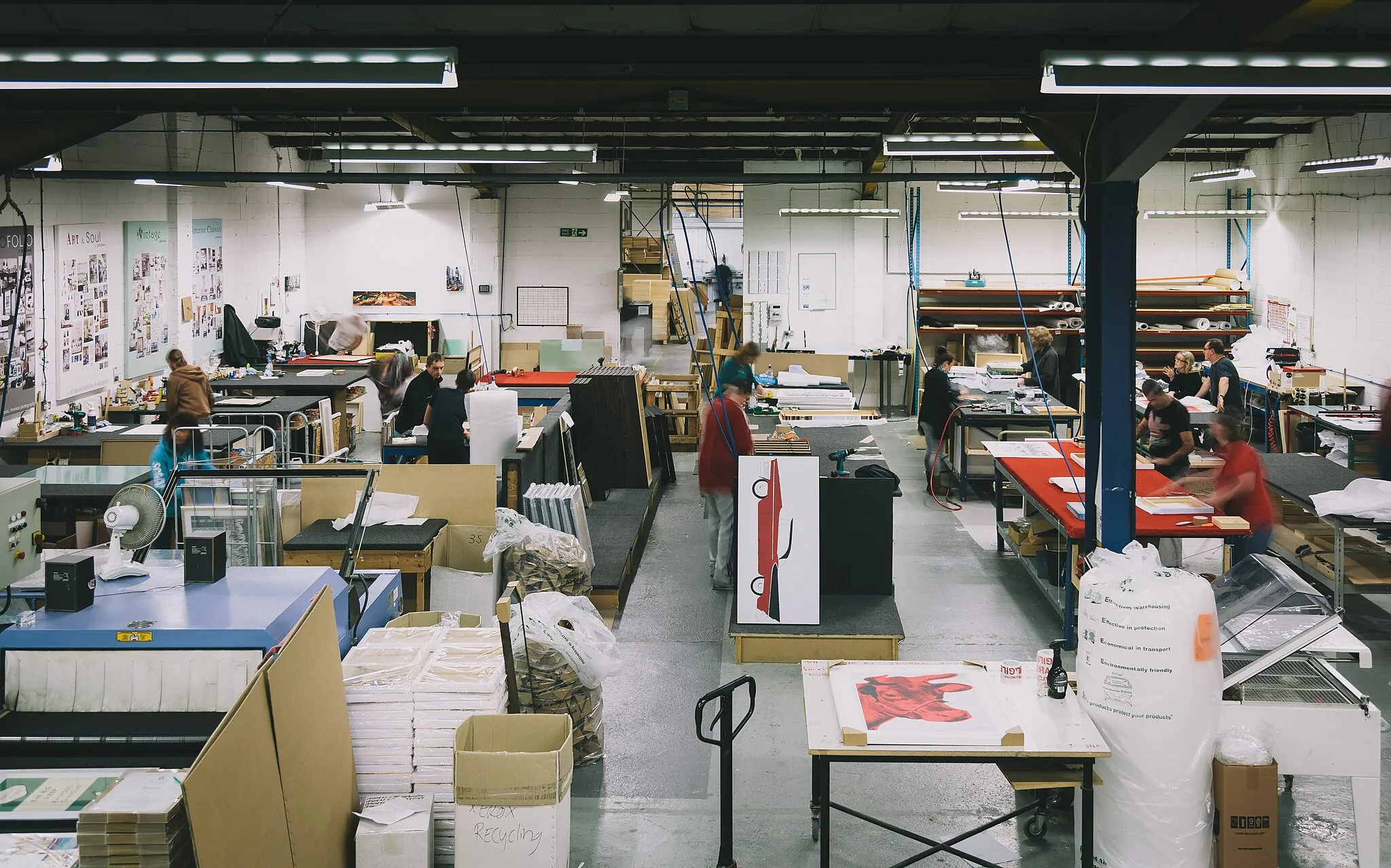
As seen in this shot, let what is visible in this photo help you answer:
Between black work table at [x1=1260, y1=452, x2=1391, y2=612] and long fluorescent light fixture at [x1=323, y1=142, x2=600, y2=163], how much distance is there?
201 inches

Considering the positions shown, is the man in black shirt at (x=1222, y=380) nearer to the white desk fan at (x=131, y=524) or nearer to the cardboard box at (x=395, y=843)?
the cardboard box at (x=395, y=843)

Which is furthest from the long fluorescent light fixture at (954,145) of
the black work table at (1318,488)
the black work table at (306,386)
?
the black work table at (306,386)

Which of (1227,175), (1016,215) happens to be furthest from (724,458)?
(1016,215)

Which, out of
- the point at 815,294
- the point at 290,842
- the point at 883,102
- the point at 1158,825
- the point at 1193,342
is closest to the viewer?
the point at 290,842

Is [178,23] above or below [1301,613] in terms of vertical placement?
above

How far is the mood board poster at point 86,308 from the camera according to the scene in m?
10.1

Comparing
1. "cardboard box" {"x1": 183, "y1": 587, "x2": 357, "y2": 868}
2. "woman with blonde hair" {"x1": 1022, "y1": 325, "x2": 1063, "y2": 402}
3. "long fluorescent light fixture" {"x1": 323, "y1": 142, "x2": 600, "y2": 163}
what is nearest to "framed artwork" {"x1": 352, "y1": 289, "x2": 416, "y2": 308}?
"woman with blonde hair" {"x1": 1022, "y1": 325, "x2": 1063, "y2": 402}

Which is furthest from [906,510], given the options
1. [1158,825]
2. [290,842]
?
[290,842]

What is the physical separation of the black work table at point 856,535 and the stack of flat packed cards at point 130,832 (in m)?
4.55

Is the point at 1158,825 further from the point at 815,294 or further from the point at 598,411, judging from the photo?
the point at 815,294

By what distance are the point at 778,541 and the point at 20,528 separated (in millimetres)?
3864

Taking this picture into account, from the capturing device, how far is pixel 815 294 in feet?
53.9

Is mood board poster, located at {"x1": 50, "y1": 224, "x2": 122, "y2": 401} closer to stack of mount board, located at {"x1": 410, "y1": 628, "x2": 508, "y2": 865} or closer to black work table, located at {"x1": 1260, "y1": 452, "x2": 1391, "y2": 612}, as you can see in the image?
stack of mount board, located at {"x1": 410, "y1": 628, "x2": 508, "y2": 865}

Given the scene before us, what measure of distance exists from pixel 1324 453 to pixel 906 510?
405cm
